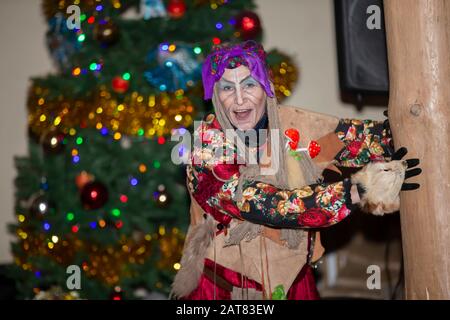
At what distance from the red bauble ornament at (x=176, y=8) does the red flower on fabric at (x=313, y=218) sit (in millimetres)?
1836

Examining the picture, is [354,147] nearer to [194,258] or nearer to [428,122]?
[428,122]

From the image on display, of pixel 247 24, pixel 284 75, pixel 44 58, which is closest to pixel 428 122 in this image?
pixel 284 75

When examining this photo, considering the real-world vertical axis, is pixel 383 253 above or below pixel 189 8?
below

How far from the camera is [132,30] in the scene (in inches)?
138

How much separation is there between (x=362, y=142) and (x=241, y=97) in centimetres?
52

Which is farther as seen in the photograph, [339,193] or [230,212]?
[230,212]

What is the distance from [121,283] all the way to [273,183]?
1.66m

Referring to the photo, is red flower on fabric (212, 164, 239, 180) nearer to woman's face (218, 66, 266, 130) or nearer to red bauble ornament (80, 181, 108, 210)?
woman's face (218, 66, 266, 130)

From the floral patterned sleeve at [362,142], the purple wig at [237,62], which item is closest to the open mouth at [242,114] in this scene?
the purple wig at [237,62]

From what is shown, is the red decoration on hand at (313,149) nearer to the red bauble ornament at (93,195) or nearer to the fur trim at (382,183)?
the fur trim at (382,183)

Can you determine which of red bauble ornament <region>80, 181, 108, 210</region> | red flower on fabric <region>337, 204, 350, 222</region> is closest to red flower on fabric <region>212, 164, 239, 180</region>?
red flower on fabric <region>337, 204, 350, 222</region>
